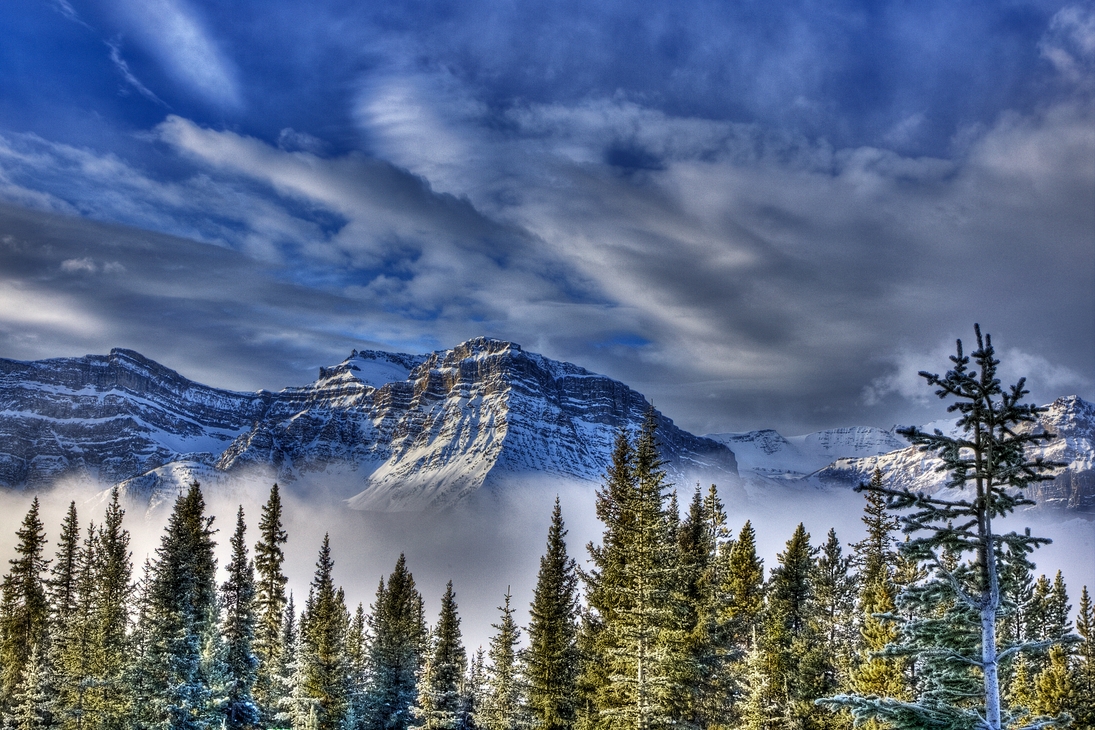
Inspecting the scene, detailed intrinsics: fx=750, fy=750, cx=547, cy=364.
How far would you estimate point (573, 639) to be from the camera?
43.9 meters

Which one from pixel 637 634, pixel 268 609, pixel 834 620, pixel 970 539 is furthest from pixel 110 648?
pixel 970 539

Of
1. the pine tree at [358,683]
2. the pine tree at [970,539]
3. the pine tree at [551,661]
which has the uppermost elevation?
the pine tree at [970,539]

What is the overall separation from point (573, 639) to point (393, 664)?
35.9 m

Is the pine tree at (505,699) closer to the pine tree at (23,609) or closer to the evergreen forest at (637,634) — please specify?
the evergreen forest at (637,634)

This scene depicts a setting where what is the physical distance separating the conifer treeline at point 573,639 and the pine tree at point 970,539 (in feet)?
51.1

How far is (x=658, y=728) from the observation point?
31.0 m

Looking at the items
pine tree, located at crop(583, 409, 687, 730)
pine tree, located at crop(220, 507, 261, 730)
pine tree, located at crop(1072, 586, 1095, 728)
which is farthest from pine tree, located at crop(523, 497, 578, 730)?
pine tree, located at crop(220, 507, 261, 730)

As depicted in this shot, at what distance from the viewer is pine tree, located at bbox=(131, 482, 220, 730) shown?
46906 mm

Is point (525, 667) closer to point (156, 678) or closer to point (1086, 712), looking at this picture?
point (156, 678)

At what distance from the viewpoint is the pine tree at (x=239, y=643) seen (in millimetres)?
58781

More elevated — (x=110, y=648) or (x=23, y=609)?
(x=23, y=609)

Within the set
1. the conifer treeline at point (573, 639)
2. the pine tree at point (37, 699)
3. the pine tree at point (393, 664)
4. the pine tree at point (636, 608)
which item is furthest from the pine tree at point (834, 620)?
the pine tree at point (37, 699)

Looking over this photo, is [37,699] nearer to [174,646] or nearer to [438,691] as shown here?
[174,646]

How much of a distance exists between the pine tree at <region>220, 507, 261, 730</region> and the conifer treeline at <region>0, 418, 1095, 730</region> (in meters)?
0.17
